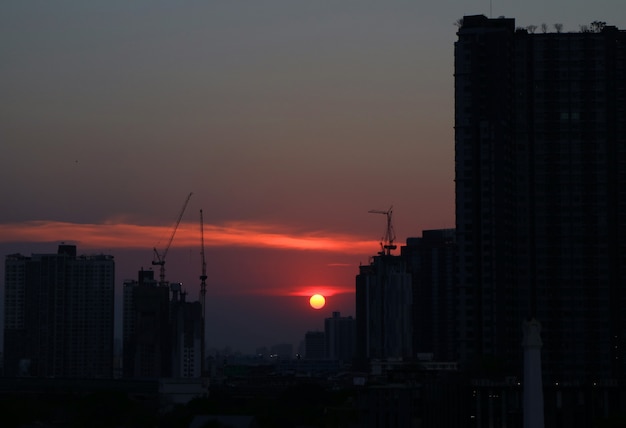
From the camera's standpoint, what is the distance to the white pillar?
95.2 metres

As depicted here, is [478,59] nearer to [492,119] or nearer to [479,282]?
[492,119]

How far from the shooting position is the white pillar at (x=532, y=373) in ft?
312

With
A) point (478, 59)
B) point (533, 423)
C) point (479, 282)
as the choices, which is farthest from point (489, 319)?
point (533, 423)

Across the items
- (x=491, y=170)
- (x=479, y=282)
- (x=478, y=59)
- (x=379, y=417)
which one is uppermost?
(x=478, y=59)

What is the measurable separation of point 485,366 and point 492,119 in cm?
3584

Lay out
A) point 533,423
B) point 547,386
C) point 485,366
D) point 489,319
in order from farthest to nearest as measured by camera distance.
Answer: point 489,319
point 485,366
point 547,386
point 533,423

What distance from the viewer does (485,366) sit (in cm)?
17862

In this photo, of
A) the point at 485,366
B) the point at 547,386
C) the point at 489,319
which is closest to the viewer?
the point at 547,386

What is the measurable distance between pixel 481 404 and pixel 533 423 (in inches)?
2247

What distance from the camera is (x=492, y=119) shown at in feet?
649

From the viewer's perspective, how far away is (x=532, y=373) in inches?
3767

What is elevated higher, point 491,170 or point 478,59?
point 478,59

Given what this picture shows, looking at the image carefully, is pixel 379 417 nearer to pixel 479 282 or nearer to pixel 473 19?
pixel 479 282

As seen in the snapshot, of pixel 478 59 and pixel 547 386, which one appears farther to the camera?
pixel 478 59
